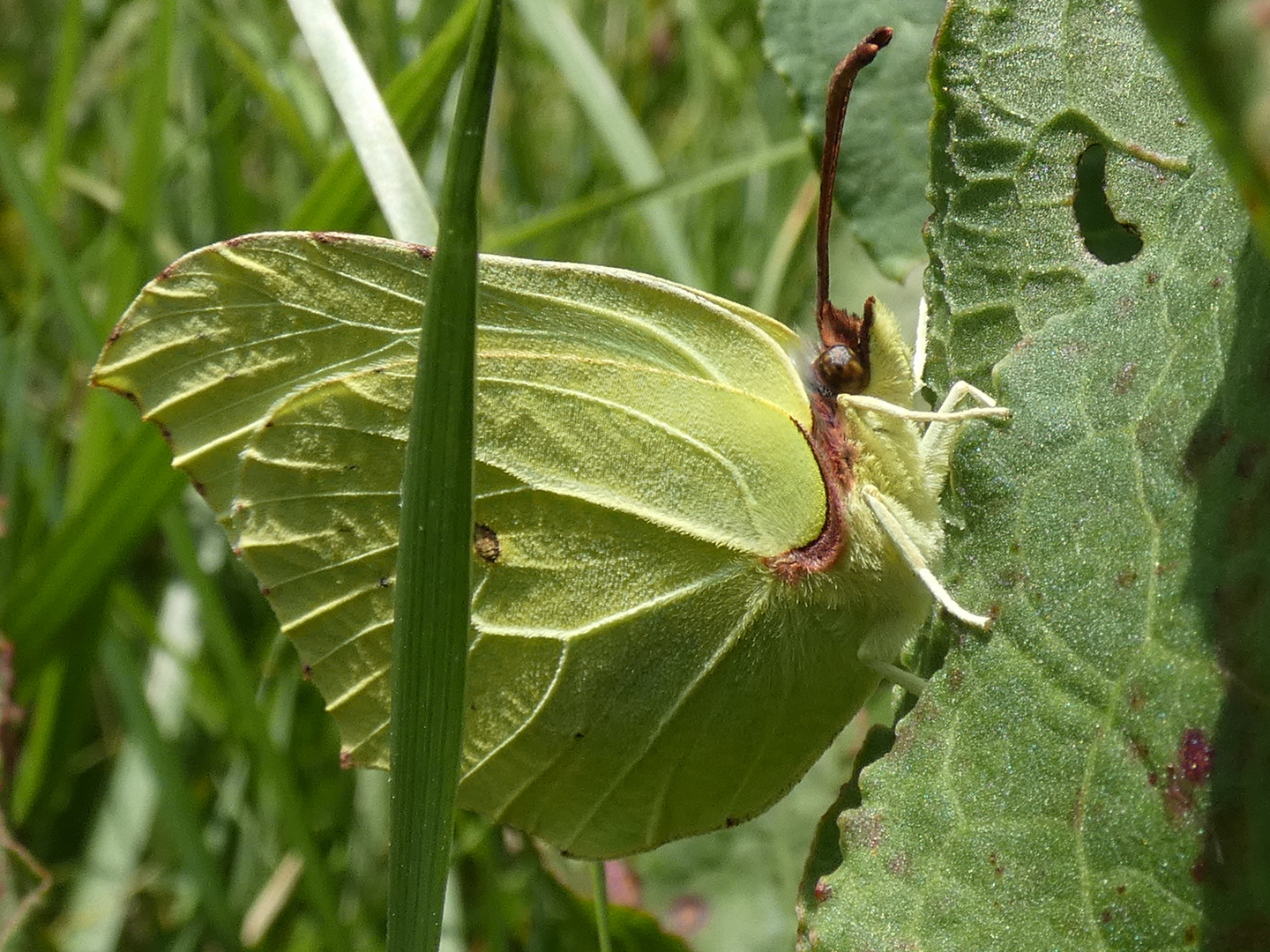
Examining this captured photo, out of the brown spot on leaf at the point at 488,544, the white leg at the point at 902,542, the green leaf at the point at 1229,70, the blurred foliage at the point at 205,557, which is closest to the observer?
the green leaf at the point at 1229,70

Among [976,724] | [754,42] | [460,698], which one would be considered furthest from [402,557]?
[754,42]

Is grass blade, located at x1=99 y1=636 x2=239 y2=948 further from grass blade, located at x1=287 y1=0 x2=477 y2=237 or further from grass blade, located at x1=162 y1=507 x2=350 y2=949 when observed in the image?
grass blade, located at x1=287 y1=0 x2=477 y2=237

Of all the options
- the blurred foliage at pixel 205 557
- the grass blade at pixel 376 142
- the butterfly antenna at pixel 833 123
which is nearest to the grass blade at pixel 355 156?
the blurred foliage at pixel 205 557

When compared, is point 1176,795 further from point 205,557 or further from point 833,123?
point 205,557

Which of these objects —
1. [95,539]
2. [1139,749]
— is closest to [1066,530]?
[1139,749]

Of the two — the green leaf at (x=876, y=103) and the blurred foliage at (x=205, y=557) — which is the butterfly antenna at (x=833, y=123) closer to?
the green leaf at (x=876, y=103)

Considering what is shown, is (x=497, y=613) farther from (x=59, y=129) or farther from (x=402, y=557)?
(x=59, y=129)

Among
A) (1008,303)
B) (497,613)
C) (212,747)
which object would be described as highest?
(1008,303)
